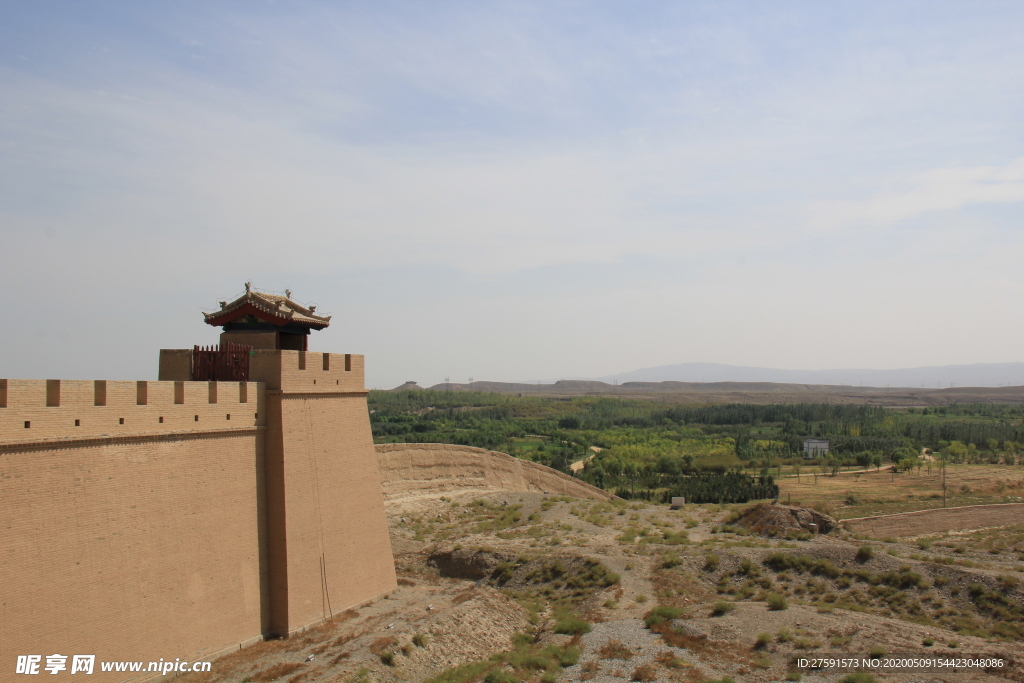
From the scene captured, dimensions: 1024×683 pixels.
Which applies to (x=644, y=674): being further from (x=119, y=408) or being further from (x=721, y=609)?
(x=119, y=408)

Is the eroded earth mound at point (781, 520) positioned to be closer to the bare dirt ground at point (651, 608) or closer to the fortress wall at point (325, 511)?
the bare dirt ground at point (651, 608)

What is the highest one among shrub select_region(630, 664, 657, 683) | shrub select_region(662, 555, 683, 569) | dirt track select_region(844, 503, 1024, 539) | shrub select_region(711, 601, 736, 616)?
shrub select_region(662, 555, 683, 569)

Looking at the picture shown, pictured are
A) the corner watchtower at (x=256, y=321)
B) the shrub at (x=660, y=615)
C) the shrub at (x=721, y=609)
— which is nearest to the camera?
the shrub at (x=660, y=615)

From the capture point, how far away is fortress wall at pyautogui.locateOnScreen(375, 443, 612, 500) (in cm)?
2456

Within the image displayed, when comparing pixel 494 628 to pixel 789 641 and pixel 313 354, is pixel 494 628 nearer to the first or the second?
pixel 789 641

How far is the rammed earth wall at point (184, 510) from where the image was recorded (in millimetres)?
9750

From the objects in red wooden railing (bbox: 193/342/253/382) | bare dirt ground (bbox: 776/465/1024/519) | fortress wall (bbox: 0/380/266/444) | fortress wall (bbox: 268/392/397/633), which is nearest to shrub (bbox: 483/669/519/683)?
fortress wall (bbox: 268/392/397/633)

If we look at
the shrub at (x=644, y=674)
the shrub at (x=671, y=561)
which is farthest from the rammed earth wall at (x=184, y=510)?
the shrub at (x=671, y=561)

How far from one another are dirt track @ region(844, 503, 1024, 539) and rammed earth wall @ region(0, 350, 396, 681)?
20989 millimetres

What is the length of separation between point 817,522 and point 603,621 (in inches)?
473

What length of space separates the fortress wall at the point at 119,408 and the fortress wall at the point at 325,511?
36.9 inches

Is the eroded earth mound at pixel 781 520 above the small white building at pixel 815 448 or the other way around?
above

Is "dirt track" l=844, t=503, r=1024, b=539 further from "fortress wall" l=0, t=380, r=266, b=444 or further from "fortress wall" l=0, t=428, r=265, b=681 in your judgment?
"fortress wall" l=0, t=380, r=266, b=444

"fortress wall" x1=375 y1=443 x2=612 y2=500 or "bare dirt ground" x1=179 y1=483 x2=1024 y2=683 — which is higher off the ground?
"fortress wall" x1=375 y1=443 x2=612 y2=500
